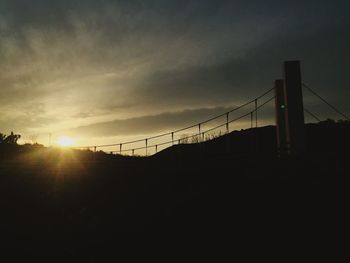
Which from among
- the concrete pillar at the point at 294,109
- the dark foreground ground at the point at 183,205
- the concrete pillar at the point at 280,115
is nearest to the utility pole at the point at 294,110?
the concrete pillar at the point at 294,109

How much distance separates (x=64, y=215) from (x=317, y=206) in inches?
366

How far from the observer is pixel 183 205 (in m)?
9.01

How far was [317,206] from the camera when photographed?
6992 mm

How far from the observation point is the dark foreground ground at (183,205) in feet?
23.4

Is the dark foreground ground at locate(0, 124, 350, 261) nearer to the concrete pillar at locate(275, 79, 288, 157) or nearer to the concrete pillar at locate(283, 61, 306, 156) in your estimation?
the concrete pillar at locate(283, 61, 306, 156)

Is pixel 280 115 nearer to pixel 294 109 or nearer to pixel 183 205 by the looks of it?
pixel 294 109

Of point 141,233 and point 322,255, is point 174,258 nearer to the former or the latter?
point 141,233

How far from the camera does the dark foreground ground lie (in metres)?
7.12

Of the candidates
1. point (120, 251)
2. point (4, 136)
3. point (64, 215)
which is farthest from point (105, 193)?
point (4, 136)

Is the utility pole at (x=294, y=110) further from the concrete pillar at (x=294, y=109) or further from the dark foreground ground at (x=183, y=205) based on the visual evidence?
the dark foreground ground at (x=183, y=205)

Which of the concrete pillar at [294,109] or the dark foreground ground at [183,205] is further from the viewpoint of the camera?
the concrete pillar at [294,109]

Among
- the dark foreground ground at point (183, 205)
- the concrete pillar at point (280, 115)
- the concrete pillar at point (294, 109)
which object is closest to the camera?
the dark foreground ground at point (183, 205)

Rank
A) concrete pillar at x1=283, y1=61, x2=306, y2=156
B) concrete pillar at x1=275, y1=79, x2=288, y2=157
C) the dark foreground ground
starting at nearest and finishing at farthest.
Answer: the dark foreground ground → concrete pillar at x1=283, y1=61, x2=306, y2=156 → concrete pillar at x1=275, y1=79, x2=288, y2=157

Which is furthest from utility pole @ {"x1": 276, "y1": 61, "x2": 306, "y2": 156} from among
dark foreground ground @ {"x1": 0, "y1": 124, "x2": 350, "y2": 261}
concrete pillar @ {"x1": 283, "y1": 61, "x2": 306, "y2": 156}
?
dark foreground ground @ {"x1": 0, "y1": 124, "x2": 350, "y2": 261}
